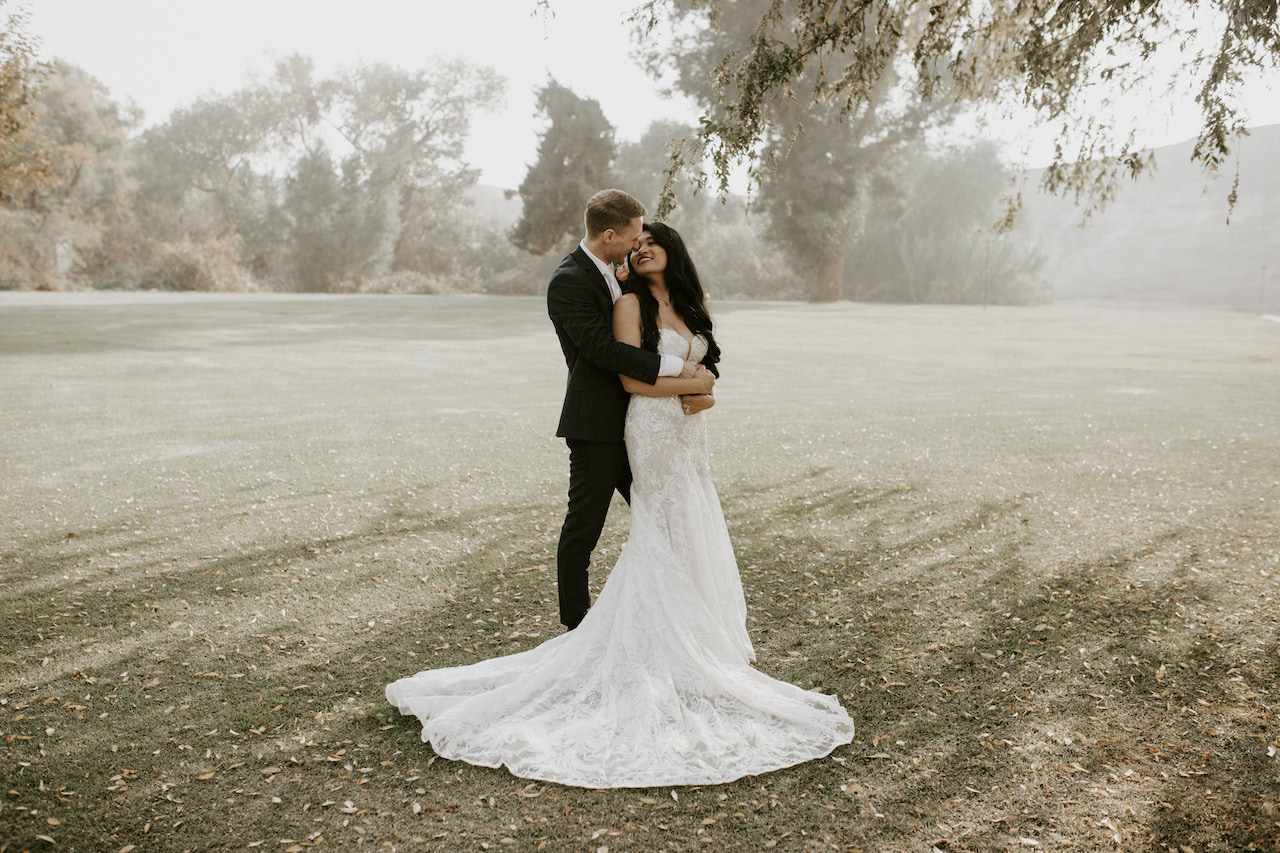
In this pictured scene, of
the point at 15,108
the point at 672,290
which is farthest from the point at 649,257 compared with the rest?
the point at 15,108

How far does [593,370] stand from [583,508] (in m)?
0.74

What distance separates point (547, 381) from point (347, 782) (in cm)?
1470

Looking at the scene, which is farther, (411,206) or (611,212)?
(411,206)

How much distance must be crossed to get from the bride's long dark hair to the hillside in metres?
71.8

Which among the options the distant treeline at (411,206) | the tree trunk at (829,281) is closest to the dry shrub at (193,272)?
the distant treeline at (411,206)

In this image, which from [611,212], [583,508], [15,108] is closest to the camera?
[611,212]

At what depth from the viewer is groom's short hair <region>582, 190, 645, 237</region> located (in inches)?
166

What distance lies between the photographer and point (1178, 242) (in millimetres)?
80250

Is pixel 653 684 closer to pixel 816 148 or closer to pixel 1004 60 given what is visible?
pixel 1004 60

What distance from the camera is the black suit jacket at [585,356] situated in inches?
166

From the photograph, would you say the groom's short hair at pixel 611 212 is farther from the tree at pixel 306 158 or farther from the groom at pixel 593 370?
the tree at pixel 306 158

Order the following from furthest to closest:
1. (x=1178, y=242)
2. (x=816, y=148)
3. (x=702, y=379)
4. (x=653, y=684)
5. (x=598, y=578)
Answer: (x=1178, y=242)
(x=816, y=148)
(x=598, y=578)
(x=702, y=379)
(x=653, y=684)

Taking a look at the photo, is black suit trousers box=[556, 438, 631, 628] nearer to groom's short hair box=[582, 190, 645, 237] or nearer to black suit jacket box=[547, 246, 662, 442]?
black suit jacket box=[547, 246, 662, 442]

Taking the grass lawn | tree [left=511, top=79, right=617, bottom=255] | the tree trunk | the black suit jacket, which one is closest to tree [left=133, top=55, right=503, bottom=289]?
tree [left=511, top=79, right=617, bottom=255]
